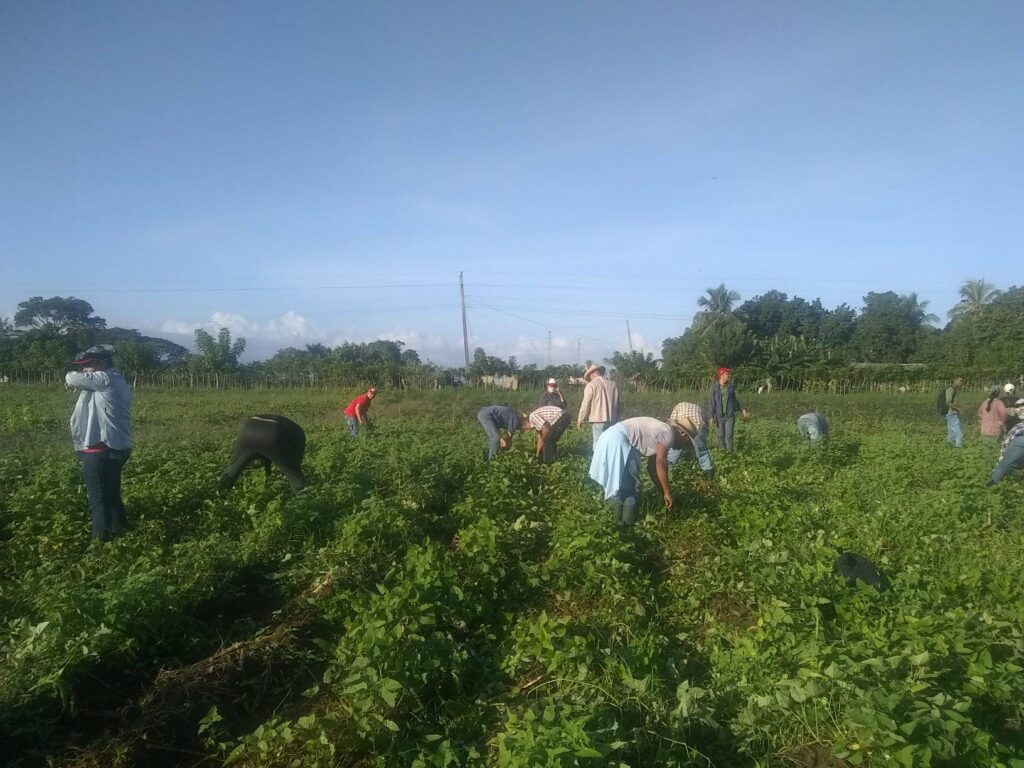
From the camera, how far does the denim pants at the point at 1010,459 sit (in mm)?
7547

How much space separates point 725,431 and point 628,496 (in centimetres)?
499

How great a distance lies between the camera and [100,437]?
18.4 ft

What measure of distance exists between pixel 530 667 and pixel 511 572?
1324 mm

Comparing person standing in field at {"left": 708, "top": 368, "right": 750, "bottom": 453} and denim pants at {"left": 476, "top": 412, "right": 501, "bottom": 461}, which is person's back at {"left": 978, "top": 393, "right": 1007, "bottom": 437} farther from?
denim pants at {"left": 476, "top": 412, "right": 501, "bottom": 461}

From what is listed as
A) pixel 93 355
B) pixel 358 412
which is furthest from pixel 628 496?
pixel 358 412

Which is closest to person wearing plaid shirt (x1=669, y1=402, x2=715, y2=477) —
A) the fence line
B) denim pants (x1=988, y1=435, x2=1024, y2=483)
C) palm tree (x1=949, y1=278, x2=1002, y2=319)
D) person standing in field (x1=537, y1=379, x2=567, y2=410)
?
person standing in field (x1=537, y1=379, x2=567, y2=410)

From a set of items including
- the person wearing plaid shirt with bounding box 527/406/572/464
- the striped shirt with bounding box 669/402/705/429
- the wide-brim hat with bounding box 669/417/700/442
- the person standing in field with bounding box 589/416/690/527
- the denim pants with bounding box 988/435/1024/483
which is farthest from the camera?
the person wearing plaid shirt with bounding box 527/406/572/464

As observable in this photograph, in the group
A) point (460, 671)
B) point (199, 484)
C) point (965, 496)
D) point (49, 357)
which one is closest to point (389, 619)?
point (460, 671)

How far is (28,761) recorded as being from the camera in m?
3.13

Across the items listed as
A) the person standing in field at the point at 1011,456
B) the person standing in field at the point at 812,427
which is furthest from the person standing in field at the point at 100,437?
the person standing in field at the point at 812,427

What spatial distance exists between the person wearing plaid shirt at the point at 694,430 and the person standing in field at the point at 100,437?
17.4ft

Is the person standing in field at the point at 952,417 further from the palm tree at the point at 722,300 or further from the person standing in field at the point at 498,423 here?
the palm tree at the point at 722,300

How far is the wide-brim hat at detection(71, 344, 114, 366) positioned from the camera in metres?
5.62

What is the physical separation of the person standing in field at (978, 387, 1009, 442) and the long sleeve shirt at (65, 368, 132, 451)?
39.0 feet
